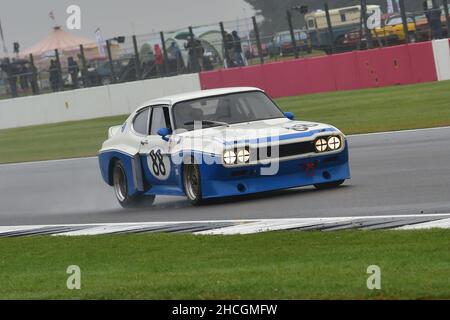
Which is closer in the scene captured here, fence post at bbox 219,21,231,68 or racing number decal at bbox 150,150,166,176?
racing number decal at bbox 150,150,166,176

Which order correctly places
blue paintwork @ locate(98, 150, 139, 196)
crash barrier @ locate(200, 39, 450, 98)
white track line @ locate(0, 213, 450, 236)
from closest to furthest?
white track line @ locate(0, 213, 450, 236) → blue paintwork @ locate(98, 150, 139, 196) → crash barrier @ locate(200, 39, 450, 98)

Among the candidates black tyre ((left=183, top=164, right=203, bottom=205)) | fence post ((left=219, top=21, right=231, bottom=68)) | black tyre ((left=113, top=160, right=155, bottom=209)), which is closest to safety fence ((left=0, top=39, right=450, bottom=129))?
fence post ((left=219, top=21, right=231, bottom=68))

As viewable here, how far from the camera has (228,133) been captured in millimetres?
13570

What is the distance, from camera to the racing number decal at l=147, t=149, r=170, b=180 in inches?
554

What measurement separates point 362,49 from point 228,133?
67.2 ft

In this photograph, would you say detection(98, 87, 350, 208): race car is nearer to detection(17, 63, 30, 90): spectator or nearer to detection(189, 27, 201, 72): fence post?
detection(189, 27, 201, 72): fence post

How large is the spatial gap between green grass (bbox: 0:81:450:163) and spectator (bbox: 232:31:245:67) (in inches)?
154

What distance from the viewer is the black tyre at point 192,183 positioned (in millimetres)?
13445

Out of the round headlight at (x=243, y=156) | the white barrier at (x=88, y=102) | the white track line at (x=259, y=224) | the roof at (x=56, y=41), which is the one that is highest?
the roof at (x=56, y=41)

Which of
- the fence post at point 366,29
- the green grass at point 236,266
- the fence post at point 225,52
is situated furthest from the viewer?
the fence post at point 225,52

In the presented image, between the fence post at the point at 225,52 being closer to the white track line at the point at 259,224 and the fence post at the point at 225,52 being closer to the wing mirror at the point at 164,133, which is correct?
the wing mirror at the point at 164,133

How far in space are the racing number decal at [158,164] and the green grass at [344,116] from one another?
28.1ft

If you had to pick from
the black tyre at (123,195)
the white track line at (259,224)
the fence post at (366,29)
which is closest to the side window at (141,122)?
the black tyre at (123,195)
